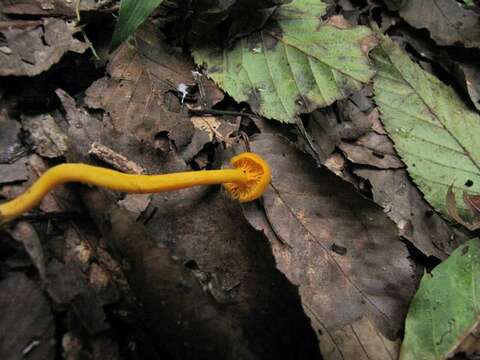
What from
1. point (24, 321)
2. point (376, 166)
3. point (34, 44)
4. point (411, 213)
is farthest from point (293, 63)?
point (24, 321)

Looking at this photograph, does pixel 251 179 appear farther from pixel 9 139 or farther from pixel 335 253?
pixel 9 139

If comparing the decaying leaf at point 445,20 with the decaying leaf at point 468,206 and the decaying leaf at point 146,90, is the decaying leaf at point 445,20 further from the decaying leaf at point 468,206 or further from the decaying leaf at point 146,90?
the decaying leaf at point 146,90

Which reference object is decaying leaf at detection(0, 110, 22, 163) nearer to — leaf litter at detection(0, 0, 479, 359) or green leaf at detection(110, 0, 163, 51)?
leaf litter at detection(0, 0, 479, 359)

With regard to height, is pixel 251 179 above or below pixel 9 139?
above

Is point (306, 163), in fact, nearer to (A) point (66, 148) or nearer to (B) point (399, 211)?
(B) point (399, 211)

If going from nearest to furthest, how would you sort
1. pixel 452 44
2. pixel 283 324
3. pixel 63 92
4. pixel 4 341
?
pixel 4 341 → pixel 283 324 → pixel 63 92 → pixel 452 44

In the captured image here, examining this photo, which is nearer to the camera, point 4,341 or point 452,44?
point 4,341

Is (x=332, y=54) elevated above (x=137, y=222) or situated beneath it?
elevated above

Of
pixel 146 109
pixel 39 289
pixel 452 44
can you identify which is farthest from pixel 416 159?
pixel 39 289

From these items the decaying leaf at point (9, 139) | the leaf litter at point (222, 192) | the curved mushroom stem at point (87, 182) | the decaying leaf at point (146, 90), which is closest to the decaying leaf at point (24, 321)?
the leaf litter at point (222, 192)
